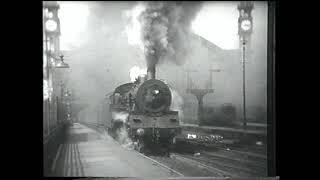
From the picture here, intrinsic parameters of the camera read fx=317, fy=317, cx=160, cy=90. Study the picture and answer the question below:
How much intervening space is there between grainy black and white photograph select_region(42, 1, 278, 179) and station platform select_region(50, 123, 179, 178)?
0.01 meters

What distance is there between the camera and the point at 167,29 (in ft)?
13.4

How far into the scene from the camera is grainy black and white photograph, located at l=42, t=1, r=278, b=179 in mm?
3963

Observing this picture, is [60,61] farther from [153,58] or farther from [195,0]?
[195,0]

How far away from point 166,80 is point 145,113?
0.61 meters

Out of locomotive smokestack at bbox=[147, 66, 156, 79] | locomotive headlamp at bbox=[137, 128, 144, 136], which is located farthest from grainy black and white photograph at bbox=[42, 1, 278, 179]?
locomotive headlamp at bbox=[137, 128, 144, 136]

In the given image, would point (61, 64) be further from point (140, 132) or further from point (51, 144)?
point (140, 132)

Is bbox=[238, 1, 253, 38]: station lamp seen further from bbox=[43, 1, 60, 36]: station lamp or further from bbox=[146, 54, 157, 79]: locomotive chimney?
bbox=[43, 1, 60, 36]: station lamp

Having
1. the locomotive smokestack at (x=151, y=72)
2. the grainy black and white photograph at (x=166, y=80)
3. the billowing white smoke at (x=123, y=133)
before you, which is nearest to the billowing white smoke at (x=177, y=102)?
the grainy black and white photograph at (x=166, y=80)

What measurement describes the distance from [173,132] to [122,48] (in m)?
1.32

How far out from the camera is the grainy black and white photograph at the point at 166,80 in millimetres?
3963

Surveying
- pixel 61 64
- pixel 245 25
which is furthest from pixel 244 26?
pixel 61 64

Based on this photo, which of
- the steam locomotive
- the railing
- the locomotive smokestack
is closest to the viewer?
the railing

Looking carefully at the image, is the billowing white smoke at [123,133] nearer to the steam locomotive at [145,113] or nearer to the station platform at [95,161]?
the steam locomotive at [145,113]

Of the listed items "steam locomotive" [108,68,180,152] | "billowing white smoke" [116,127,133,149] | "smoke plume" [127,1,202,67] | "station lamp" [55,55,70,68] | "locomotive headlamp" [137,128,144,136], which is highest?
"smoke plume" [127,1,202,67]
